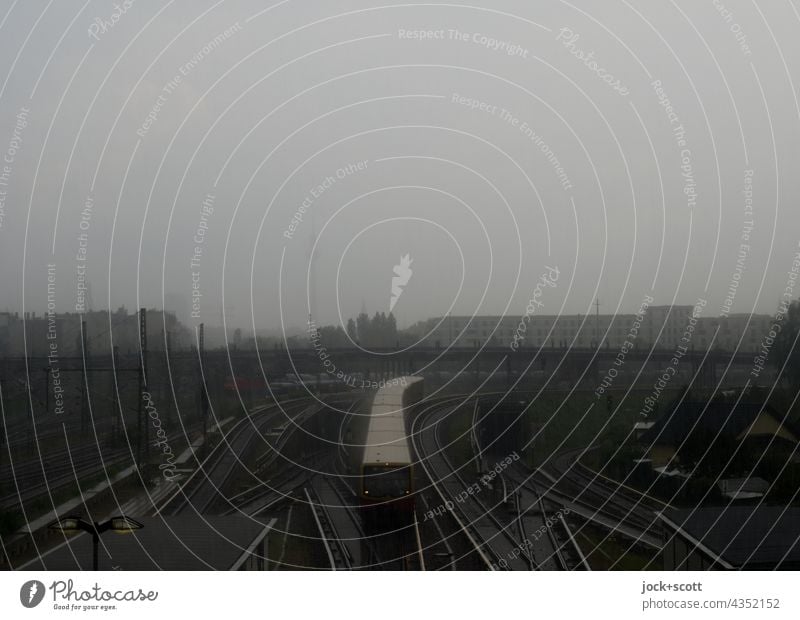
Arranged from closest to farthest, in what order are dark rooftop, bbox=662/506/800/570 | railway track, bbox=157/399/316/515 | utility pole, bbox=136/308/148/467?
dark rooftop, bbox=662/506/800/570
utility pole, bbox=136/308/148/467
railway track, bbox=157/399/316/515

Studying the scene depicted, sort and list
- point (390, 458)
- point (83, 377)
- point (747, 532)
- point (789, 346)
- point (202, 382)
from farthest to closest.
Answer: point (789, 346)
point (390, 458)
point (202, 382)
point (83, 377)
point (747, 532)

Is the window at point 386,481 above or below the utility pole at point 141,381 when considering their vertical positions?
below

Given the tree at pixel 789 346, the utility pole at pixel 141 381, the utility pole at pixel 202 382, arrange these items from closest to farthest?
1. the utility pole at pixel 141 381
2. the utility pole at pixel 202 382
3. the tree at pixel 789 346

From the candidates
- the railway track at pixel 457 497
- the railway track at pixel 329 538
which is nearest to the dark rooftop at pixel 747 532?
the railway track at pixel 457 497

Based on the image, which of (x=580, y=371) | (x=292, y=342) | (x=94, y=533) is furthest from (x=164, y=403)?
(x=580, y=371)

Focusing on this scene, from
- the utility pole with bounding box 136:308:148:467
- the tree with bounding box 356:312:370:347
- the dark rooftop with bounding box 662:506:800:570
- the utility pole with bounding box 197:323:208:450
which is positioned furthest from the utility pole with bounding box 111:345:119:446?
the dark rooftop with bounding box 662:506:800:570

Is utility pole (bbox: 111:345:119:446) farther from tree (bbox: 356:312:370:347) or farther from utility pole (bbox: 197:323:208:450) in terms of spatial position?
tree (bbox: 356:312:370:347)

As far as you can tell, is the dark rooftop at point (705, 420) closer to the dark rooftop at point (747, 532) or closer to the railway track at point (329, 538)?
the dark rooftop at point (747, 532)

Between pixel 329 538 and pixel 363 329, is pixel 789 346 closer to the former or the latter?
pixel 363 329

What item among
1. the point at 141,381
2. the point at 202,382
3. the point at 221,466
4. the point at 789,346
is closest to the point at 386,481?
the point at 221,466

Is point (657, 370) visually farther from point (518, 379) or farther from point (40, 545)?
point (40, 545)
